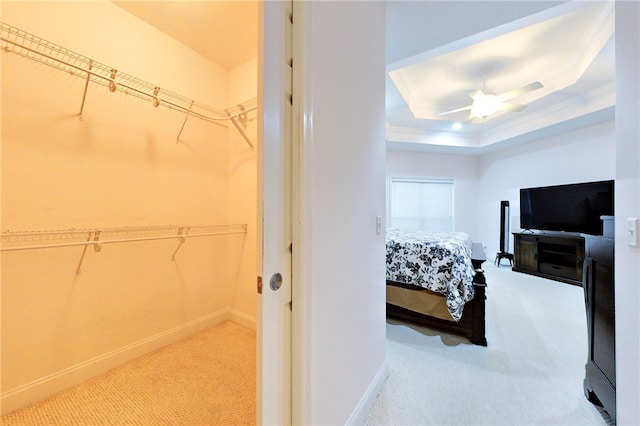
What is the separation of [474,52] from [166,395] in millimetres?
3945

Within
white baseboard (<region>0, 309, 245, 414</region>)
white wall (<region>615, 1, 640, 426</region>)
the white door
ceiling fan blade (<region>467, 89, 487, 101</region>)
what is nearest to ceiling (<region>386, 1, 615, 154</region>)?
ceiling fan blade (<region>467, 89, 487, 101</region>)

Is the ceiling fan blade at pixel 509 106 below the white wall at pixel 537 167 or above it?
above

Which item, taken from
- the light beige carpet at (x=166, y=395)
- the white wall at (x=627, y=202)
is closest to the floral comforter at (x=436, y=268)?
the white wall at (x=627, y=202)

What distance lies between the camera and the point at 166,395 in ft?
4.86

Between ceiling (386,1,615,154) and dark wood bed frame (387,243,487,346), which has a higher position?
ceiling (386,1,615,154)

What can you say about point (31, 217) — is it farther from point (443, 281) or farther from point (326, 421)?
point (443, 281)

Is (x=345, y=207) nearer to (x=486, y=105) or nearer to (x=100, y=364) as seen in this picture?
(x=100, y=364)

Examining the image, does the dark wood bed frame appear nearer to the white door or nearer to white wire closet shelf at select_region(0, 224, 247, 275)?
the white door

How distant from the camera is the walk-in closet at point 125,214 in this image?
140 centimetres

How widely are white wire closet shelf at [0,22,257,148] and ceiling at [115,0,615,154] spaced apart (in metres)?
0.49

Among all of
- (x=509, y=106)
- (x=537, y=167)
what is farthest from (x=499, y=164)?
(x=509, y=106)

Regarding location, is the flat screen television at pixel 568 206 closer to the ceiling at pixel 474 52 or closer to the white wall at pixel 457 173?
the ceiling at pixel 474 52

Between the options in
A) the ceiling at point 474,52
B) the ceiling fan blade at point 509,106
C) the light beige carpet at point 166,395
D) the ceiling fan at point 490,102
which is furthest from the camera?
the ceiling fan blade at point 509,106

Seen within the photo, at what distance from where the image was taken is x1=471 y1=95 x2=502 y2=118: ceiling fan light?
2.91 meters
